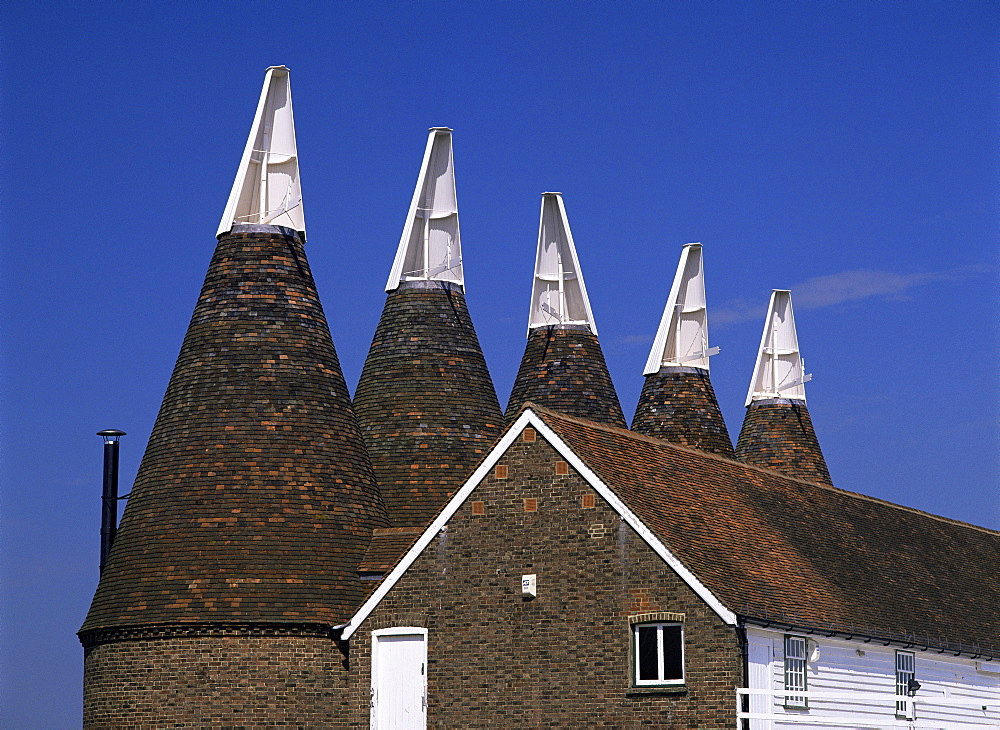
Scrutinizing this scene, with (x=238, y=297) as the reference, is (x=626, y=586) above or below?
below

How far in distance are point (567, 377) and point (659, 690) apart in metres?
13.7

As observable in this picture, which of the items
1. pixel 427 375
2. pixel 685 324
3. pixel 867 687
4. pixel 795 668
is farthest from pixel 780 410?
pixel 795 668

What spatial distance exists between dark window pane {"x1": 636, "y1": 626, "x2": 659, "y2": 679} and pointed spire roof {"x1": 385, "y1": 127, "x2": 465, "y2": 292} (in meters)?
11.1

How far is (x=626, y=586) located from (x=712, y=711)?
2165mm

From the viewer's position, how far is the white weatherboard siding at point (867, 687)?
23609 mm

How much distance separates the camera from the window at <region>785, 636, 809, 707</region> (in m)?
24.3

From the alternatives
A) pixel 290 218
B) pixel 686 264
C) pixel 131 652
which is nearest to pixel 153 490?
pixel 131 652

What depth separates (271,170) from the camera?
3033 centimetres

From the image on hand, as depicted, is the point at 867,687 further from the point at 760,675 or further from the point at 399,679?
the point at 399,679

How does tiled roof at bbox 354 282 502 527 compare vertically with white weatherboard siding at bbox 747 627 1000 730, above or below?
above

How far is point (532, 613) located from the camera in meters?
24.5

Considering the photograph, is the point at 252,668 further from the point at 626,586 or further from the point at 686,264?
the point at 686,264

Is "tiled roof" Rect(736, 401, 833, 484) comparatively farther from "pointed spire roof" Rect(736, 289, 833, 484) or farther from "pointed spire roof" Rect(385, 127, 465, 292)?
"pointed spire roof" Rect(385, 127, 465, 292)

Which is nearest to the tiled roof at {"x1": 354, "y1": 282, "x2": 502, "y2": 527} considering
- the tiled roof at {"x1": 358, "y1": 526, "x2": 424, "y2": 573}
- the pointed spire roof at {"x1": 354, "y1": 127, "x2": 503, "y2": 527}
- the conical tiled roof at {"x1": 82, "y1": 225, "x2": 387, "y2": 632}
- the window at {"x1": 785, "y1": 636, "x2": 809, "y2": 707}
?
the pointed spire roof at {"x1": 354, "y1": 127, "x2": 503, "y2": 527}
